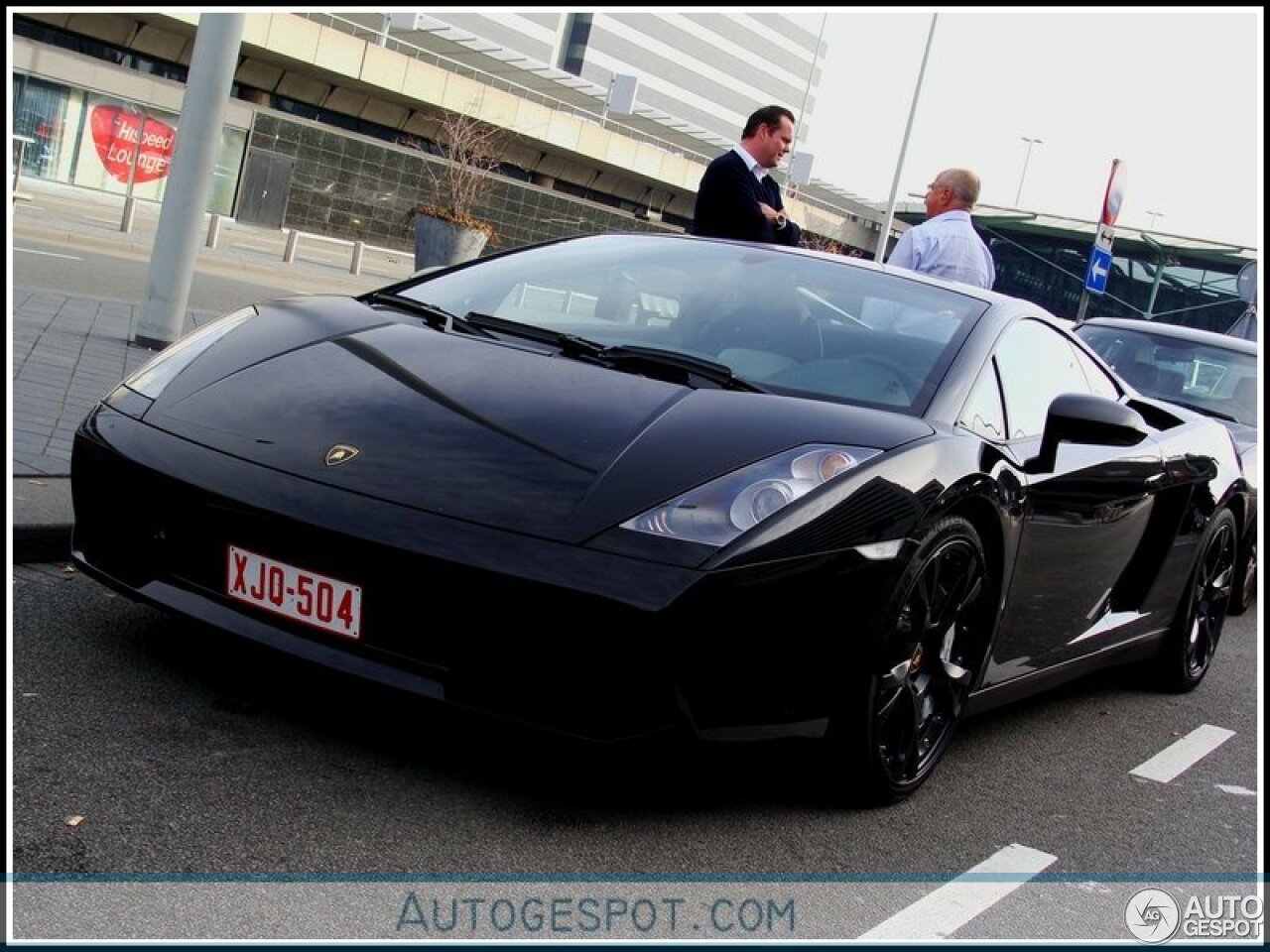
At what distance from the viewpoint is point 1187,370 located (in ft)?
30.0

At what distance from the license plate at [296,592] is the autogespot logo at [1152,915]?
5.73 feet

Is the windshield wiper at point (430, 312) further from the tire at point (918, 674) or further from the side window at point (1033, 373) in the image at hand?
the side window at point (1033, 373)

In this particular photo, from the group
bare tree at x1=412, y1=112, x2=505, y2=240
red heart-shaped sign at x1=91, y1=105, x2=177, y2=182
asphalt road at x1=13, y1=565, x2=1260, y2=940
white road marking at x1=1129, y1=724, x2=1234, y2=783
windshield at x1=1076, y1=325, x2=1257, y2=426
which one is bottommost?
asphalt road at x1=13, y1=565, x2=1260, y2=940

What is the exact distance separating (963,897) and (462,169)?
29.2 meters

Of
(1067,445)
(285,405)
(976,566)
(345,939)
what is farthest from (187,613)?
(1067,445)

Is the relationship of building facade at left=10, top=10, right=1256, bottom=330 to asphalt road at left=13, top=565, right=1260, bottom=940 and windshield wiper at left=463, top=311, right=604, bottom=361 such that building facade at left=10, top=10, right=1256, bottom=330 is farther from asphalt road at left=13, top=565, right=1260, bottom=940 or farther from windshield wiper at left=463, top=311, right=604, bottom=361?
asphalt road at left=13, top=565, right=1260, bottom=940

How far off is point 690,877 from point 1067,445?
1924 mm

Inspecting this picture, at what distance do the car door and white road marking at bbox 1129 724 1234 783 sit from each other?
0.39m

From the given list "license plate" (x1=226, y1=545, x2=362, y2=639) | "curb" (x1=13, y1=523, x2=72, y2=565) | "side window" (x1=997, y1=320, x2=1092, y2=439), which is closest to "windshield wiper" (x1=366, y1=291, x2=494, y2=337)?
"license plate" (x1=226, y1=545, x2=362, y2=639)

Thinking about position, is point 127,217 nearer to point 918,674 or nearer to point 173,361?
point 173,361

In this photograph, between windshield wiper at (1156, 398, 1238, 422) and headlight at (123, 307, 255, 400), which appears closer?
headlight at (123, 307, 255, 400)

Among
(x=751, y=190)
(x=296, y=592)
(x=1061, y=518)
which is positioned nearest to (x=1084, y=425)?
(x=1061, y=518)

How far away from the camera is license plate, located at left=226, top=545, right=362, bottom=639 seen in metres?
3.21

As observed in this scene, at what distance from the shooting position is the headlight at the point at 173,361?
12.6 feet
